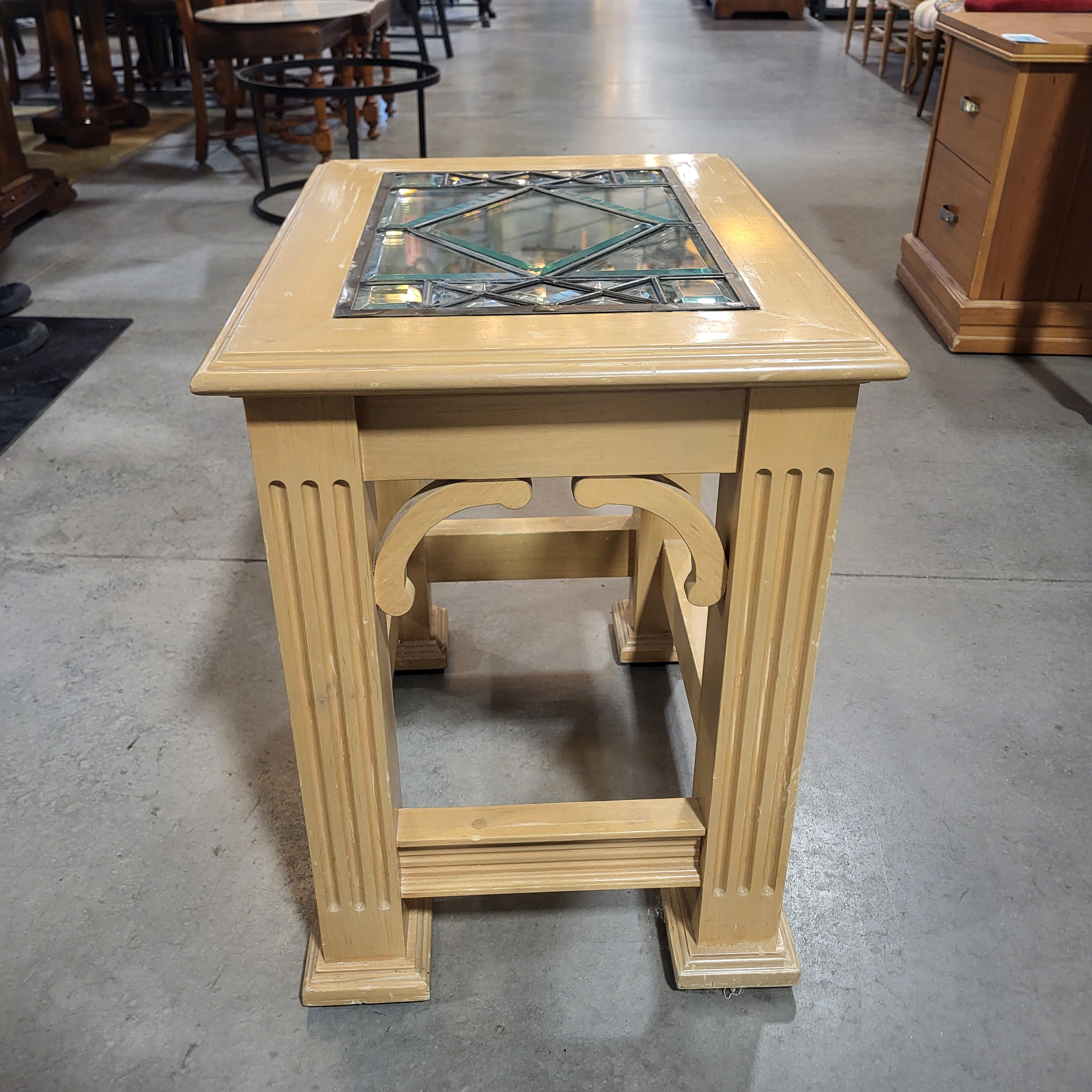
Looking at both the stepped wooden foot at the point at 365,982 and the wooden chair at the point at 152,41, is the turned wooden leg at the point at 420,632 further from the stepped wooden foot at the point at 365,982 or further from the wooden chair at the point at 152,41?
the wooden chair at the point at 152,41

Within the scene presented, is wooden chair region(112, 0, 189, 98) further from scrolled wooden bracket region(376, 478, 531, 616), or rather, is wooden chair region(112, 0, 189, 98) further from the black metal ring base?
scrolled wooden bracket region(376, 478, 531, 616)

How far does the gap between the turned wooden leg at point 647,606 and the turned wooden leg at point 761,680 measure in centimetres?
47

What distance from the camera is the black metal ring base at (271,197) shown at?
396 cm

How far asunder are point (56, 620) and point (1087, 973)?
5.57 feet

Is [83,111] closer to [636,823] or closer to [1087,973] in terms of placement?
[636,823]

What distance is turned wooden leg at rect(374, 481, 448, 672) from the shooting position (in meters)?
1.57

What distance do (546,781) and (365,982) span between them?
416mm

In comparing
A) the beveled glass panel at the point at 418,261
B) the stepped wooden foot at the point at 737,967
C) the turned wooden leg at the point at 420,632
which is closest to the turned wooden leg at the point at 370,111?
the turned wooden leg at the point at 420,632

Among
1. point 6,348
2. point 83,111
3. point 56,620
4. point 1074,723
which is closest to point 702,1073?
point 1074,723

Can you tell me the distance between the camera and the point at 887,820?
1.42 metres

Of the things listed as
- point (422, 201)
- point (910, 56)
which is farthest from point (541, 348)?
point (910, 56)

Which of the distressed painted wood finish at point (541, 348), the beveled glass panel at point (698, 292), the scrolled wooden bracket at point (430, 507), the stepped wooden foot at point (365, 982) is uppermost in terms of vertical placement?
the beveled glass panel at point (698, 292)

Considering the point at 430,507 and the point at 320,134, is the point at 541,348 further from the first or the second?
the point at 320,134

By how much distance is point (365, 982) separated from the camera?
116 cm
